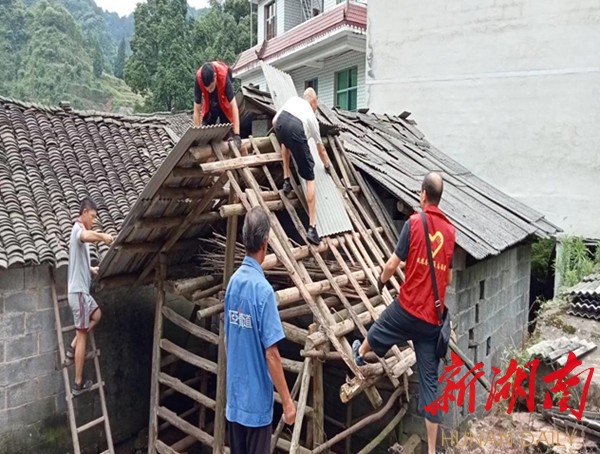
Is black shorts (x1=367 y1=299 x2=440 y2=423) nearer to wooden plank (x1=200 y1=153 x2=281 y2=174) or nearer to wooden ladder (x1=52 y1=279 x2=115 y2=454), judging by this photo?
wooden plank (x1=200 y1=153 x2=281 y2=174)

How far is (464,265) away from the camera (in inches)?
277

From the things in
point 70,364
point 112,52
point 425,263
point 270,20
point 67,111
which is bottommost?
point 70,364

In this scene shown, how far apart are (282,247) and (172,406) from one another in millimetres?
4613

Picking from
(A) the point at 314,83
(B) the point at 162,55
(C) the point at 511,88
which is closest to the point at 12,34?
(B) the point at 162,55

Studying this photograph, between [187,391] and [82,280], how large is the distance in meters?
1.96

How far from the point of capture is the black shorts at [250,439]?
381 centimetres

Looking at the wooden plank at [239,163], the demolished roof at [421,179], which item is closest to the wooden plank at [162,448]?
the wooden plank at [239,163]

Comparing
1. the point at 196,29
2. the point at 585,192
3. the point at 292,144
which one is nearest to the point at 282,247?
the point at 292,144

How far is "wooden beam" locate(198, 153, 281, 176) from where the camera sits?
535cm

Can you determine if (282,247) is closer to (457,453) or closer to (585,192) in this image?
(457,453)

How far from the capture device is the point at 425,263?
429cm

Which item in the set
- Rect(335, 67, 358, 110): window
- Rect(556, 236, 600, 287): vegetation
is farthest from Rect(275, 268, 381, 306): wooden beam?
Rect(335, 67, 358, 110): window

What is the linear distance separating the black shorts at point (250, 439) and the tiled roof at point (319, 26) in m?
14.0

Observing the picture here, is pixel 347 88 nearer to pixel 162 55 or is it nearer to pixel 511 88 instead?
pixel 511 88
